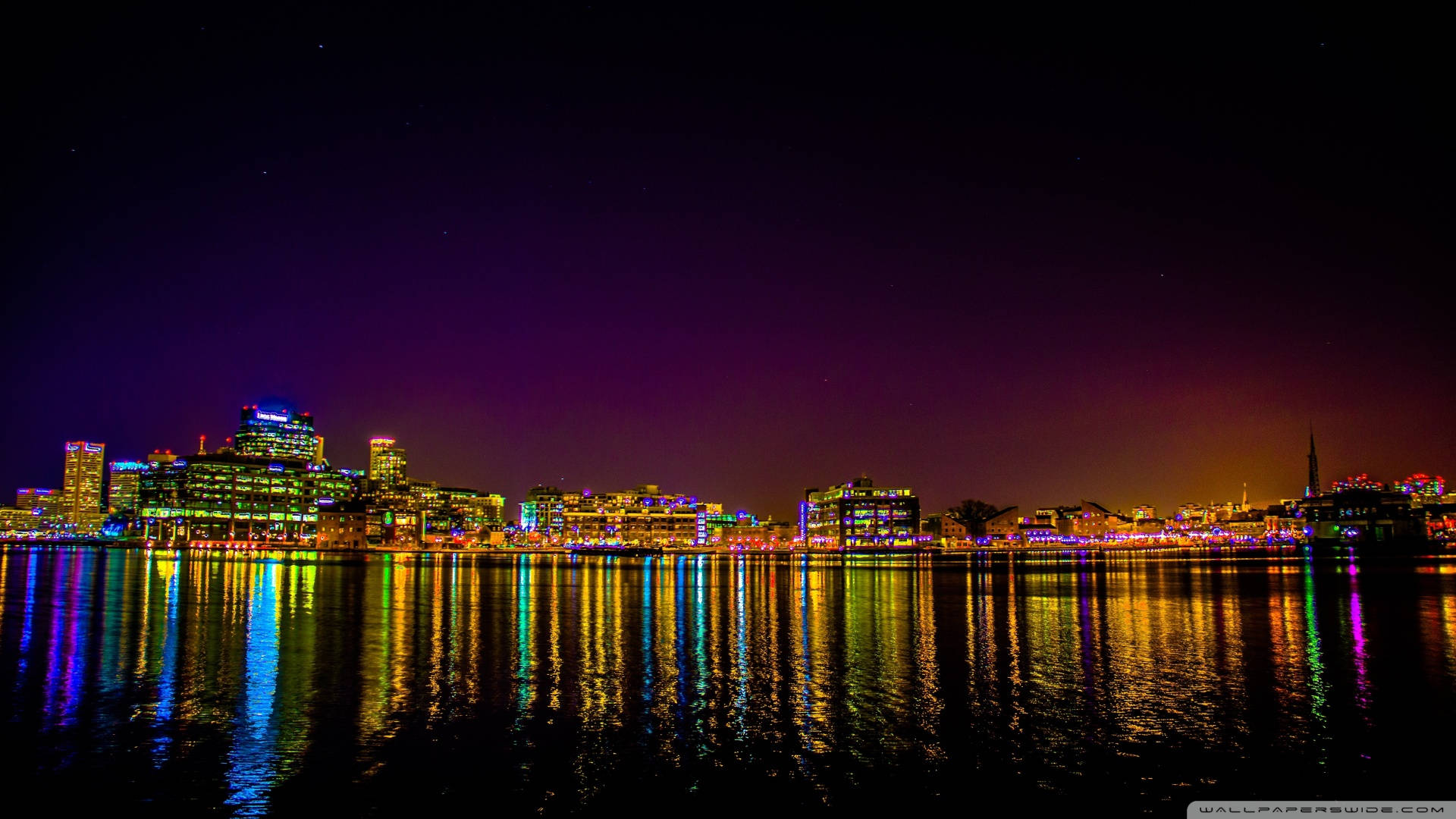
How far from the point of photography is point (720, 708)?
1812 cm

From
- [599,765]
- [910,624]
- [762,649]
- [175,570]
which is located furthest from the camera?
[175,570]

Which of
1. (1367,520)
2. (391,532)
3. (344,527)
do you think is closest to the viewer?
(1367,520)

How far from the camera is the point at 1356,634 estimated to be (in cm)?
2911

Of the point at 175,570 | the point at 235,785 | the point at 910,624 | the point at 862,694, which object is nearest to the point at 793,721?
the point at 862,694

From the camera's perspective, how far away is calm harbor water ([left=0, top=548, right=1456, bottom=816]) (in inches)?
519

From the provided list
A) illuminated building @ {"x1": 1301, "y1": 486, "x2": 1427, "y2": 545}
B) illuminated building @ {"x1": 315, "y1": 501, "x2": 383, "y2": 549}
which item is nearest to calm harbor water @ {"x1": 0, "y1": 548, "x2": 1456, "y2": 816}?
illuminated building @ {"x1": 315, "y1": 501, "x2": 383, "y2": 549}

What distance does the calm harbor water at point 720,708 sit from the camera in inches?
519

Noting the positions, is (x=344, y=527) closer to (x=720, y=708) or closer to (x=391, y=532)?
(x=391, y=532)

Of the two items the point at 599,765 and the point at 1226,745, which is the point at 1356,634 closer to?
the point at 1226,745

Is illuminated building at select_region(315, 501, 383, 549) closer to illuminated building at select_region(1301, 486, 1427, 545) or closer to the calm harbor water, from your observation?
the calm harbor water

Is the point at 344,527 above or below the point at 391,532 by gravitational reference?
above

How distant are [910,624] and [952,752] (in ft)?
60.3

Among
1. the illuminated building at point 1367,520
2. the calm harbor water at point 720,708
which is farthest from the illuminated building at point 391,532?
the illuminated building at point 1367,520

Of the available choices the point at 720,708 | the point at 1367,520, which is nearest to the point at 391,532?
the point at 720,708
